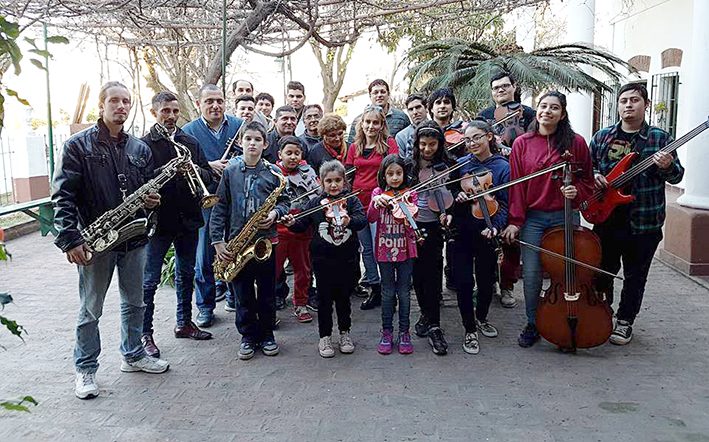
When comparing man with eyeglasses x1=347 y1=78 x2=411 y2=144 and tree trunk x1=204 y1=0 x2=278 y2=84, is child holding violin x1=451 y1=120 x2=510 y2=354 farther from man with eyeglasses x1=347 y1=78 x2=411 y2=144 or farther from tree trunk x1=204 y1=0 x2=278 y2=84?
tree trunk x1=204 y1=0 x2=278 y2=84

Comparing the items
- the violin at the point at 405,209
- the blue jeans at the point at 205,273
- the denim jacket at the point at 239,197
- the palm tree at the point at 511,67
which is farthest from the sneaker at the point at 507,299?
the blue jeans at the point at 205,273

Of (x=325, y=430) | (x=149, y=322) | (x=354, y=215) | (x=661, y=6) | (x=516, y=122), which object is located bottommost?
(x=325, y=430)

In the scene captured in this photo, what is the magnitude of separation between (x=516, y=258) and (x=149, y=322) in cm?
288

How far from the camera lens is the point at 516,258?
509 cm

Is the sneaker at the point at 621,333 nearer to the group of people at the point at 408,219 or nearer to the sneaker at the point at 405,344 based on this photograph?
the group of people at the point at 408,219

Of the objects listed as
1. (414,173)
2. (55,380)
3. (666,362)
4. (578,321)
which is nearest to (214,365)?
(55,380)

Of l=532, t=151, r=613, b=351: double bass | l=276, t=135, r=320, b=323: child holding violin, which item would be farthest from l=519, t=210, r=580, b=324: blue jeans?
l=276, t=135, r=320, b=323: child holding violin

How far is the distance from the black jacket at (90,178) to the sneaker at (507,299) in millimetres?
2972

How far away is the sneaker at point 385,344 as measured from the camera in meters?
4.16

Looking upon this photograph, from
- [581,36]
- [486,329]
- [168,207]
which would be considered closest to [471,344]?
[486,329]

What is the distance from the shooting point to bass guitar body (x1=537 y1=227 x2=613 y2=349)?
3.85 meters

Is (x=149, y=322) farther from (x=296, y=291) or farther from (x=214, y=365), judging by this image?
(x=296, y=291)

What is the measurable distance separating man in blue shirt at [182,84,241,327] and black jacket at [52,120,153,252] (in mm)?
1090

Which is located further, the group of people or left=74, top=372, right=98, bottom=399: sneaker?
the group of people
